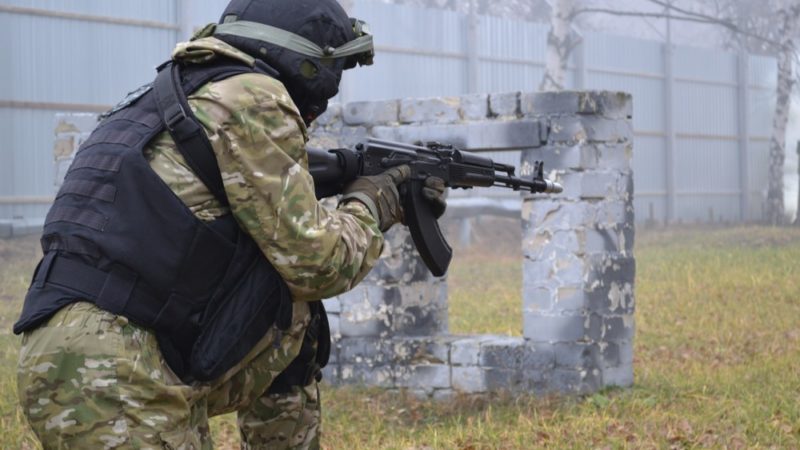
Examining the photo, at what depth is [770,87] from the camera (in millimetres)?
26406

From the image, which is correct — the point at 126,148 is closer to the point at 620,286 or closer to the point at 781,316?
the point at 620,286

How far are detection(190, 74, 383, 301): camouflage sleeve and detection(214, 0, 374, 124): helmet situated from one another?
0.20 metres

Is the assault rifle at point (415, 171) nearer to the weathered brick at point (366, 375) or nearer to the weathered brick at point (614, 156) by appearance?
the weathered brick at point (614, 156)

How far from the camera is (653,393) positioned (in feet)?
22.9

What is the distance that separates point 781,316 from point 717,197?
15311 mm

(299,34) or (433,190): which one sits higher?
(299,34)

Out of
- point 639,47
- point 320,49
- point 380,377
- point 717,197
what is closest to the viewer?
point 320,49

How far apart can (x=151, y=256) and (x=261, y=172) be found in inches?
13.4

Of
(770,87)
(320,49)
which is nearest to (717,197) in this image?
(770,87)

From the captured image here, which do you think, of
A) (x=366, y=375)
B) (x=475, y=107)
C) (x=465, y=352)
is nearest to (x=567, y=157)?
(x=475, y=107)

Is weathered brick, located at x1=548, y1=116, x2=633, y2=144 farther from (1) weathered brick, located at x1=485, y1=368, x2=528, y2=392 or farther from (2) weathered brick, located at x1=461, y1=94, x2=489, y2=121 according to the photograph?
(1) weathered brick, located at x1=485, y1=368, x2=528, y2=392

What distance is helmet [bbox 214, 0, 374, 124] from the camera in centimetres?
301

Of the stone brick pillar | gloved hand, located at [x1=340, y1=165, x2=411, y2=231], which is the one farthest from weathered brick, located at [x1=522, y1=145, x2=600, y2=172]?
gloved hand, located at [x1=340, y1=165, x2=411, y2=231]

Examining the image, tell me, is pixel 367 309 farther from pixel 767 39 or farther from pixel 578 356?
pixel 767 39
